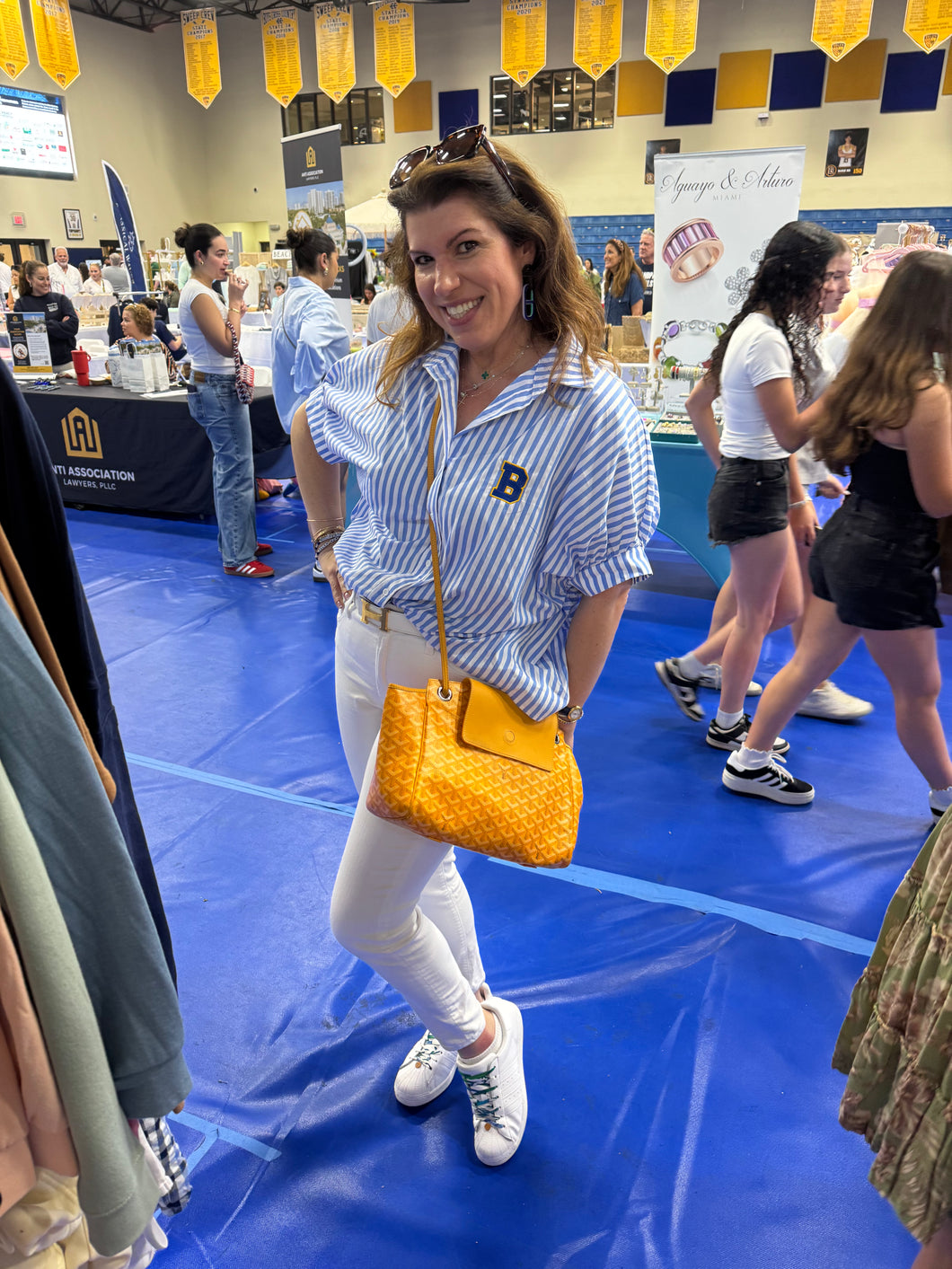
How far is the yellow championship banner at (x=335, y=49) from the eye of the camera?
10773 millimetres

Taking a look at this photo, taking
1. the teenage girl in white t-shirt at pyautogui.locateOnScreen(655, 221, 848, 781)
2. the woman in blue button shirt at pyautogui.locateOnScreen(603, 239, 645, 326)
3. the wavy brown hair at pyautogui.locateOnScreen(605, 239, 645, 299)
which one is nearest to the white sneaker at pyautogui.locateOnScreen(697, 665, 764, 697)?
the teenage girl in white t-shirt at pyautogui.locateOnScreen(655, 221, 848, 781)

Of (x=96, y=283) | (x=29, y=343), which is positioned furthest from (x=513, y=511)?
(x=96, y=283)

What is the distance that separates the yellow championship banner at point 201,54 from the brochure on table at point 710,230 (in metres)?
10.2

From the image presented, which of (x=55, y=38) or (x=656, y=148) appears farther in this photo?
(x=656, y=148)

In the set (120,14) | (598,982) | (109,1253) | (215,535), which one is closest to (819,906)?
(598,982)

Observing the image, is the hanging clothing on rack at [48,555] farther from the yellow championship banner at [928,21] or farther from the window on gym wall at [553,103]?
the window on gym wall at [553,103]

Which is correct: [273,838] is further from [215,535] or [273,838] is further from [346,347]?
[215,535]

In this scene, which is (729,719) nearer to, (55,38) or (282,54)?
(55,38)

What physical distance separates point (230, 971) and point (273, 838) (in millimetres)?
501

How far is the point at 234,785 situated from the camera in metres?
2.65

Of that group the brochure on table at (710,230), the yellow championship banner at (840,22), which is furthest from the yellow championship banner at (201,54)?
the brochure on table at (710,230)

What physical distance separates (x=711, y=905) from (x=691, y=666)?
46.9 inches

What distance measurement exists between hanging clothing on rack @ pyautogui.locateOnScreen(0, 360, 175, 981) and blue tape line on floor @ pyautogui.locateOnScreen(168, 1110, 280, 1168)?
963 mm

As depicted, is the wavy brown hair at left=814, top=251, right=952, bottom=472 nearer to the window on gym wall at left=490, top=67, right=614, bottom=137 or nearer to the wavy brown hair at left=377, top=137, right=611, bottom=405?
the wavy brown hair at left=377, top=137, right=611, bottom=405
